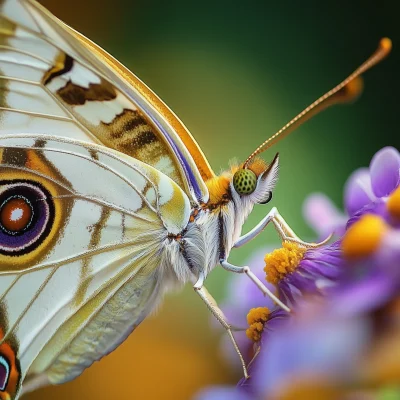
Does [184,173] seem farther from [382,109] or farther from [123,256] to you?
[382,109]

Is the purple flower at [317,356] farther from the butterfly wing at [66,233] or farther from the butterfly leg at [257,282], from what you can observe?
the butterfly wing at [66,233]

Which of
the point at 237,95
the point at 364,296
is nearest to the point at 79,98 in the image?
the point at 364,296

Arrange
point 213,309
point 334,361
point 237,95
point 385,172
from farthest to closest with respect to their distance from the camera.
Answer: point 237,95
point 213,309
point 385,172
point 334,361

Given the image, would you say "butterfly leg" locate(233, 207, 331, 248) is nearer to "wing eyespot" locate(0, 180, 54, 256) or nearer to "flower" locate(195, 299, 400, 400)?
"wing eyespot" locate(0, 180, 54, 256)

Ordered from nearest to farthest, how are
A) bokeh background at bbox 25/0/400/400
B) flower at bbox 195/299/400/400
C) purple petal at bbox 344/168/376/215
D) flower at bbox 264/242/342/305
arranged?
flower at bbox 195/299/400/400 < flower at bbox 264/242/342/305 < purple petal at bbox 344/168/376/215 < bokeh background at bbox 25/0/400/400

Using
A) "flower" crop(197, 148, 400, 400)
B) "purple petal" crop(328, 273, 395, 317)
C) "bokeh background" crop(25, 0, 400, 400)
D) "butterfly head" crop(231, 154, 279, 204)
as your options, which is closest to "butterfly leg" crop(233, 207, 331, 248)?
"butterfly head" crop(231, 154, 279, 204)

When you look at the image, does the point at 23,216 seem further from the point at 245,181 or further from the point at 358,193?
the point at 358,193
